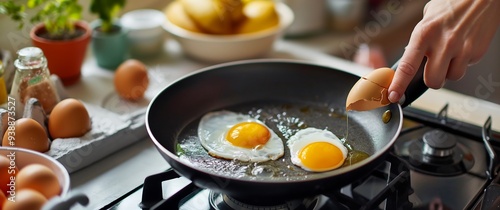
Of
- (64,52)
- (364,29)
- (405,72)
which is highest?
(405,72)

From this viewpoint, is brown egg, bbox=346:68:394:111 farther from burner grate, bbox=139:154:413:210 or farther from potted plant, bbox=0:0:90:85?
potted plant, bbox=0:0:90:85

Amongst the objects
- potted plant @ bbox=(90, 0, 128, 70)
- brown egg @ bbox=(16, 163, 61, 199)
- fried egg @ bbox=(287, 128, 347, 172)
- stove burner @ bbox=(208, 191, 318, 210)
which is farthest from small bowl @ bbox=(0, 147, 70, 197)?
potted plant @ bbox=(90, 0, 128, 70)

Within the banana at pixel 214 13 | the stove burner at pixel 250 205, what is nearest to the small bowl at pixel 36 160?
the stove burner at pixel 250 205

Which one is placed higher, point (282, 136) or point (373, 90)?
point (373, 90)

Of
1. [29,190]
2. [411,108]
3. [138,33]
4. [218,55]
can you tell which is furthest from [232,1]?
[29,190]

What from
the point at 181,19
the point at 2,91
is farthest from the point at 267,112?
the point at 2,91

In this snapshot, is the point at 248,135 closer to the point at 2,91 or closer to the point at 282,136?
the point at 282,136
